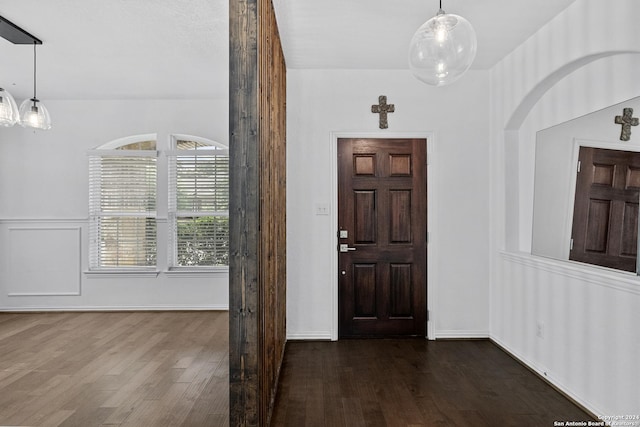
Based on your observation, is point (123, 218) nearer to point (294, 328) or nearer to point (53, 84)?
point (53, 84)

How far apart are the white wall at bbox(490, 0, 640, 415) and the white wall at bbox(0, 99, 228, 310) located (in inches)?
134

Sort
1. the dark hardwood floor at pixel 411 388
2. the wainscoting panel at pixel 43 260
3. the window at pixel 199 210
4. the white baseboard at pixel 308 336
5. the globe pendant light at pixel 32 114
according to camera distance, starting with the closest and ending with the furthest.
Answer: the dark hardwood floor at pixel 411 388, the globe pendant light at pixel 32 114, the white baseboard at pixel 308 336, the wainscoting panel at pixel 43 260, the window at pixel 199 210

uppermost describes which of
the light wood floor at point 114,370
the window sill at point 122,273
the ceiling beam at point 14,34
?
the ceiling beam at point 14,34

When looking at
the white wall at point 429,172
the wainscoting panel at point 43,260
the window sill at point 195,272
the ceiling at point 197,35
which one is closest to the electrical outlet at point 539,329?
the white wall at point 429,172

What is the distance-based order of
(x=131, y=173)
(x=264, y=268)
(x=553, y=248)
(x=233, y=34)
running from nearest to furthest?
(x=233, y=34)
(x=264, y=268)
(x=553, y=248)
(x=131, y=173)

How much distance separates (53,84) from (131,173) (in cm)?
132

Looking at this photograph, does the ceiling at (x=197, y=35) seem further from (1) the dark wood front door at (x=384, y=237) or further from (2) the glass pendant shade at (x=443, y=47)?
(1) the dark wood front door at (x=384, y=237)

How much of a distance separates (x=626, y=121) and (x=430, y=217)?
198 cm

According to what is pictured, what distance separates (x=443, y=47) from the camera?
2.42m

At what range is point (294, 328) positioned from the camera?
416cm

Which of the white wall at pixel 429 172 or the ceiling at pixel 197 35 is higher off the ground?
the ceiling at pixel 197 35

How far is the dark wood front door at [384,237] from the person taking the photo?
4.24 meters

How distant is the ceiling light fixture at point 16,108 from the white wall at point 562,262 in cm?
417

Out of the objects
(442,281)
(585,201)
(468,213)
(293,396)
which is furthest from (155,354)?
(585,201)
